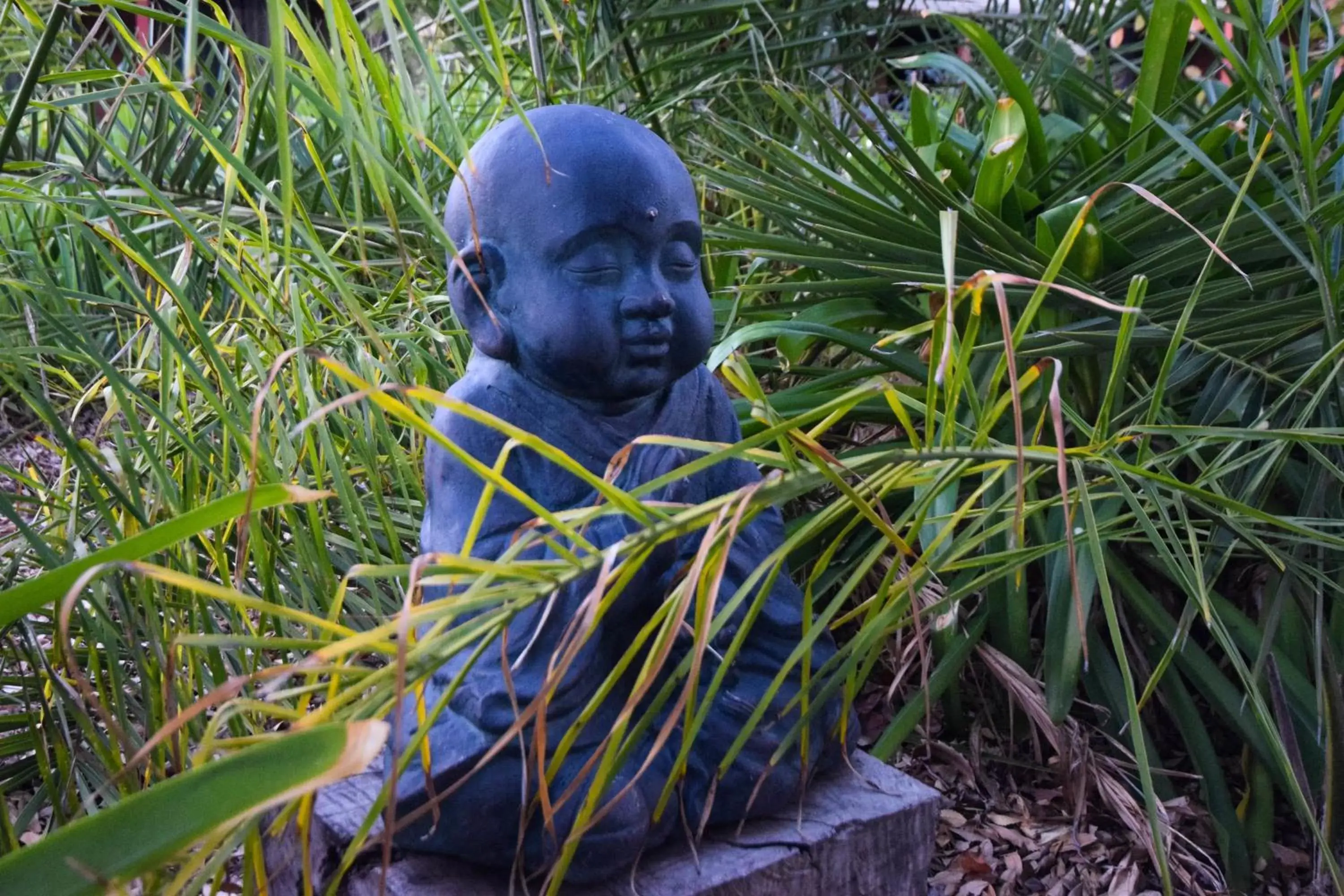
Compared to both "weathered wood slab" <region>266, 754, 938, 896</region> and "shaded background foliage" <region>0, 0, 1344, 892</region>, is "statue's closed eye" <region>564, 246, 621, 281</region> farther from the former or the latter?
"weathered wood slab" <region>266, 754, 938, 896</region>

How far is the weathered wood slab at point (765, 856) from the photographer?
3.51ft

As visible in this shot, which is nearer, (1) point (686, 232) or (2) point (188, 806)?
(2) point (188, 806)

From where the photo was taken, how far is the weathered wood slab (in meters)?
1.07

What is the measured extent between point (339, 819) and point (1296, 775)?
3.64ft

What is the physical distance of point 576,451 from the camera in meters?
1.12

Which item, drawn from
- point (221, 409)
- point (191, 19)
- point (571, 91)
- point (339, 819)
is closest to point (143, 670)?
point (339, 819)

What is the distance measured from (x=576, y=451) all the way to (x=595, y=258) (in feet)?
0.58

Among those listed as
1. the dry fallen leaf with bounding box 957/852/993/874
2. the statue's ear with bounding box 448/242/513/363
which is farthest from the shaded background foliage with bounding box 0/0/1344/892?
the dry fallen leaf with bounding box 957/852/993/874

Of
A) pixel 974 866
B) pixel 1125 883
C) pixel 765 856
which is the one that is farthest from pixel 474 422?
pixel 1125 883

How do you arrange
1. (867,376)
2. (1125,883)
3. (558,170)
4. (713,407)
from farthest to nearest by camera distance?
(867,376)
(1125,883)
(713,407)
(558,170)

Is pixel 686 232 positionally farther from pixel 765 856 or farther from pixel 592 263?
pixel 765 856

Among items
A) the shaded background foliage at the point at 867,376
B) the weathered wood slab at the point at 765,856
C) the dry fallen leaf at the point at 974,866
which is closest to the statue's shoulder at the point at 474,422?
the shaded background foliage at the point at 867,376

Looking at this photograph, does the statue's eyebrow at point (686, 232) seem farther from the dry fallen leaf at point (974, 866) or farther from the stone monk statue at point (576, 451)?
the dry fallen leaf at point (974, 866)

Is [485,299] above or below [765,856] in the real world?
above
